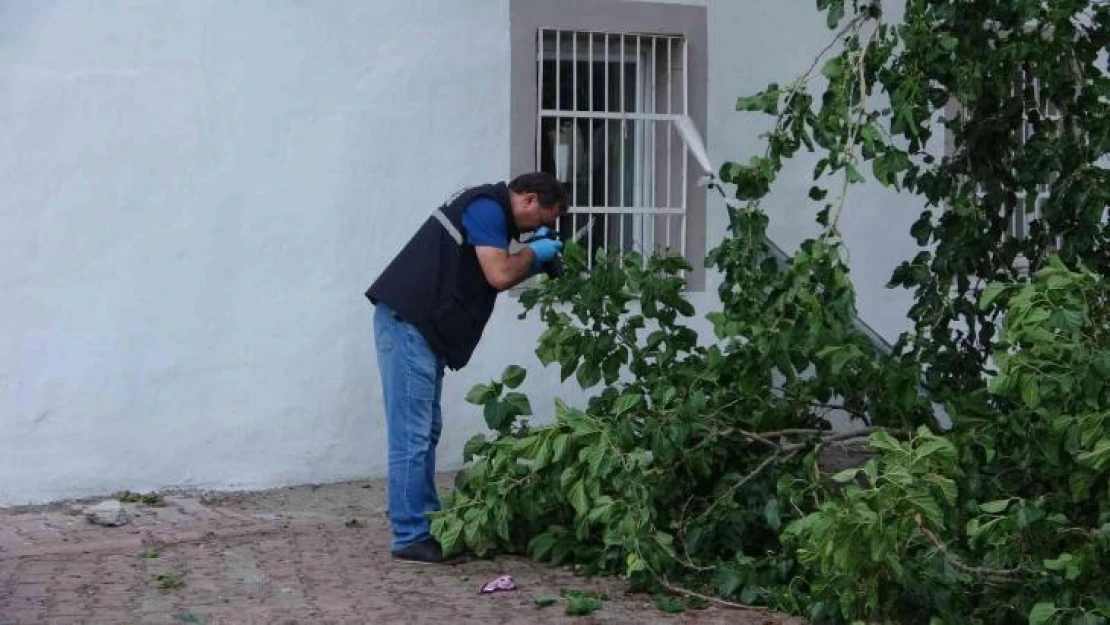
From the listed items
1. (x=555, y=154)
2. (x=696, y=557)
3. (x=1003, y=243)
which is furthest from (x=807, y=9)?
(x=696, y=557)

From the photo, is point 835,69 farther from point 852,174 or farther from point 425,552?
point 425,552

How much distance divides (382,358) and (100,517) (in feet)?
5.55

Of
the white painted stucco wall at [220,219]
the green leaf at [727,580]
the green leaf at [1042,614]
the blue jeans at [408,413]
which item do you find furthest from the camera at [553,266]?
the green leaf at [1042,614]

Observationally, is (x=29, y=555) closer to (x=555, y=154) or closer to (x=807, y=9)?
(x=555, y=154)

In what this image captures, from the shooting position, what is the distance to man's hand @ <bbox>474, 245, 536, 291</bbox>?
22.1ft

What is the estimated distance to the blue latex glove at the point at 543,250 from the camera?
6984mm

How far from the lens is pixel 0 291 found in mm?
7777

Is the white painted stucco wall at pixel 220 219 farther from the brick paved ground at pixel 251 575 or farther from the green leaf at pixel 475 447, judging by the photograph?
the green leaf at pixel 475 447

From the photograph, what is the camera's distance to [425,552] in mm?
Answer: 6918

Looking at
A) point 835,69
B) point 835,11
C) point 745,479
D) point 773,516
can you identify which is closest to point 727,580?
point 773,516

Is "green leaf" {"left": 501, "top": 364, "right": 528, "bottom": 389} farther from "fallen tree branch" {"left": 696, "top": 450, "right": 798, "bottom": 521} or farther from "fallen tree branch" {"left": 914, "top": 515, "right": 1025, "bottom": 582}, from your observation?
"fallen tree branch" {"left": 914, "top": 515, "right": 1025, "bottom": 582}

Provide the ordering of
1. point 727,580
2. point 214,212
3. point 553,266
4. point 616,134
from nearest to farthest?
point 727,580 → point 553,266 → point 214,212 → point 616,134

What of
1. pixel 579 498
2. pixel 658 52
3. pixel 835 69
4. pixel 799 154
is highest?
pixel 658 52

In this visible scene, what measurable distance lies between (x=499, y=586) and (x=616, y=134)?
349 centimetres
